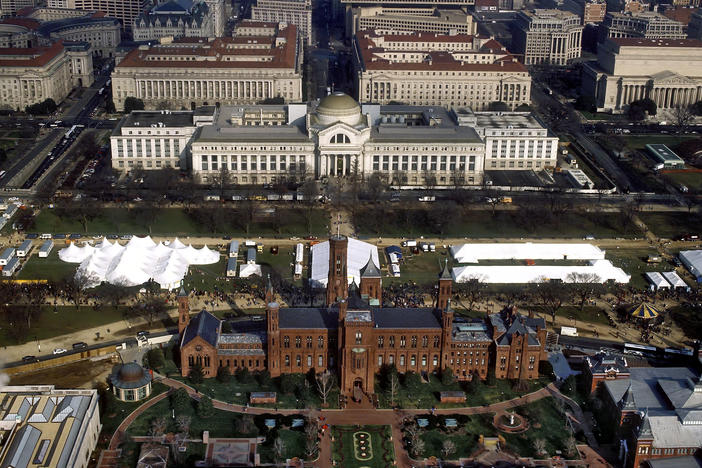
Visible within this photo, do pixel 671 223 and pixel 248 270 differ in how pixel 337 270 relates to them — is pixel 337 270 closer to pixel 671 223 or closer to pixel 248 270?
pixel 248 270

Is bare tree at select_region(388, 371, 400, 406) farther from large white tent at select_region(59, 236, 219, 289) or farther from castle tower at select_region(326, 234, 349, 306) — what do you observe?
large white tent at select_region(59, 236, 219, 289)

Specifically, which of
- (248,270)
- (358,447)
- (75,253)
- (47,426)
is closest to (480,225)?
(248,270)

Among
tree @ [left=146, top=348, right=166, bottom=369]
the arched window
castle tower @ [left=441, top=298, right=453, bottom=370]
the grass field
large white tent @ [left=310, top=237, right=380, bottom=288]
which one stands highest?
the arched window

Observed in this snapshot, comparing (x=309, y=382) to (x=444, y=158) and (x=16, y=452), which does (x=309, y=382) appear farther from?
(x=444, y=158)

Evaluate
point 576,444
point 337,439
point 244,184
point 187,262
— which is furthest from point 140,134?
point 576,444

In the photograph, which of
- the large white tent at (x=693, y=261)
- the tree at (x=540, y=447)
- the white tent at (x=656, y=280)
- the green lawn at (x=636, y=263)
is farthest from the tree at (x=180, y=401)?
the large white tent at (x=693, y=261)

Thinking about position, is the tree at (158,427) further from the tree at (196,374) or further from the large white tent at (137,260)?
the large white tent at (137,260)

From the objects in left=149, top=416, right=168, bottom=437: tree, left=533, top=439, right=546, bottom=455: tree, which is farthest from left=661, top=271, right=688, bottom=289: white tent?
left=149, top=416, right=168, bottom=437: tree
